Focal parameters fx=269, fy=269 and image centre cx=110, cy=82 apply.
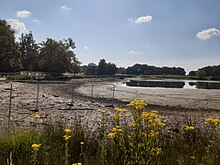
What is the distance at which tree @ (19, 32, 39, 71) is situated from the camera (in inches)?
2950

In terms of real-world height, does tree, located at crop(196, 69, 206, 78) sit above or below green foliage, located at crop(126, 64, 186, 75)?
below

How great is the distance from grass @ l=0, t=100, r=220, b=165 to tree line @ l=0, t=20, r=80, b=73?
4848 cm

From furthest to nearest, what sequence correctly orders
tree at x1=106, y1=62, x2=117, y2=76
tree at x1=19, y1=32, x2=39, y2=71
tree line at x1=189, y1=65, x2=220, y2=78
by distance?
tree at x1=106, y1=62, x2=117, y2=76 < tree line at x1=189, y1=65, x2=220, y2=78 < tree at x1=19, y1=32, x2=39, y2=71

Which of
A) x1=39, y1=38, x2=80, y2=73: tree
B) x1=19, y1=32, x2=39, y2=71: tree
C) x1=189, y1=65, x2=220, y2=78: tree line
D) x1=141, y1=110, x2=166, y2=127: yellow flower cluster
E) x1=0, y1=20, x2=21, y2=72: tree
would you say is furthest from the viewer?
x1=189, y1=65, x2=220, y2=78: tree line

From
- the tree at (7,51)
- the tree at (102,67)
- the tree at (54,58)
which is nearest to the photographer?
the tree at (7,51)

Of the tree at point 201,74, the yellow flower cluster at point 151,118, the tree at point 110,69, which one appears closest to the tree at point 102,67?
the tree at point 110,69

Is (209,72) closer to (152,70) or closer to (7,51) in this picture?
(152,70)

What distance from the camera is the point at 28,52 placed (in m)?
80.1

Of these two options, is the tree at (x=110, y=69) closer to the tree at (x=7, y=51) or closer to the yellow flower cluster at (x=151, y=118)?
the tree at (x=7, y=51)

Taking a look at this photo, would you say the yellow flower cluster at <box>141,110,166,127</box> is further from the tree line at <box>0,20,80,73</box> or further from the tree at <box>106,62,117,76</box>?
the tree at <box>106,62,117,76</box>

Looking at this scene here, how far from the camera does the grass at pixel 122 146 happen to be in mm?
3639

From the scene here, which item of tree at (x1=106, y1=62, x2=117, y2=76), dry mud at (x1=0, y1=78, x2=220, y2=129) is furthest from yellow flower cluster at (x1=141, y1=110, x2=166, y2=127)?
tree at (x1=106, y1=62, x2=117, y2=76)

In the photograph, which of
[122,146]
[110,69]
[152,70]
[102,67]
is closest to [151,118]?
[122,146]

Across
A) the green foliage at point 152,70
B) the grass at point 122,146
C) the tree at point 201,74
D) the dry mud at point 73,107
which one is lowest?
the dry mud at point 73,107
